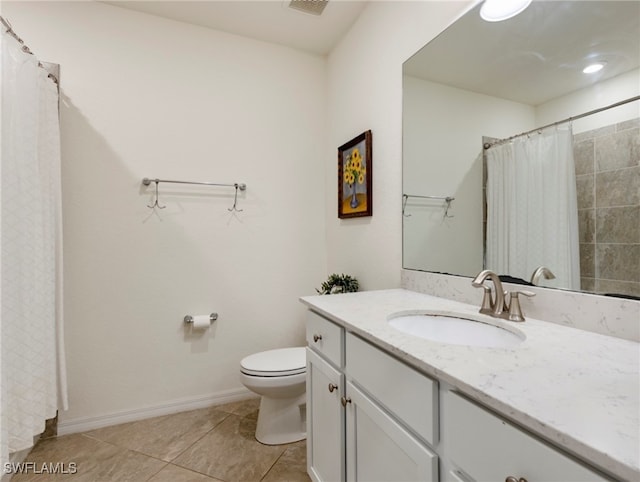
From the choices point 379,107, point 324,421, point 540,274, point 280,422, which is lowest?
point 280,422

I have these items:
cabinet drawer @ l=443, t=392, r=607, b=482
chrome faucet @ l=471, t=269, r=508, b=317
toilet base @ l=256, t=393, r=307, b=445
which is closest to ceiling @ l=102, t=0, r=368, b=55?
chrome faucet @ l=471, t=269, r=508, b=317

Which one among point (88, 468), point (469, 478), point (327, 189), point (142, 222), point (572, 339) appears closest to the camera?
point (469, 478)

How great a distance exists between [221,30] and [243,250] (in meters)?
1.54

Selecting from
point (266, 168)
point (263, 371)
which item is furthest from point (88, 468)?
point (266, 168)

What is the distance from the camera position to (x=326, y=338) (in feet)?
4.04

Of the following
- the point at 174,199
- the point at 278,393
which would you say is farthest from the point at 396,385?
the point at 174,199

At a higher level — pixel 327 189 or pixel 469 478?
pixel 327 189

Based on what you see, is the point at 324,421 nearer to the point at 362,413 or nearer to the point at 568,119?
the point at 362,413

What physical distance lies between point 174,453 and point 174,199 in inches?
58.2

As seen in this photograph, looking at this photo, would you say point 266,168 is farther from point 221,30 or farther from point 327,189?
point 221,30

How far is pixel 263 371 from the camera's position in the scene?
1694mm

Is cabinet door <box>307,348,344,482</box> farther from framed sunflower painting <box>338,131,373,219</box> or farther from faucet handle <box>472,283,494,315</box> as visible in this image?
framed sunflower painting <box>338,131,373,219</box>

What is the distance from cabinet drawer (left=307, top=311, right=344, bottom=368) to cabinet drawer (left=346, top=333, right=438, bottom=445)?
52mm

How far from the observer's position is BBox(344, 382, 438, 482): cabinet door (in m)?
0.75
